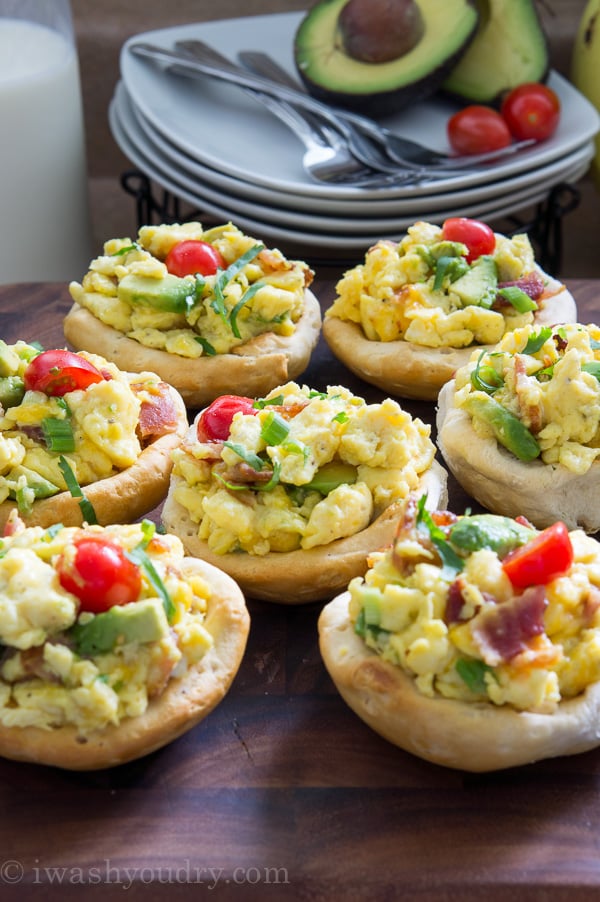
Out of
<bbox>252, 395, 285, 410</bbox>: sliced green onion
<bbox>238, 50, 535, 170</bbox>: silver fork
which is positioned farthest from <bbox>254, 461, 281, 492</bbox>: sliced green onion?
<bbox>238, 50, 535, 170</bbox>: silver fork

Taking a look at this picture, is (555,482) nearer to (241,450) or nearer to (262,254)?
(241,450)

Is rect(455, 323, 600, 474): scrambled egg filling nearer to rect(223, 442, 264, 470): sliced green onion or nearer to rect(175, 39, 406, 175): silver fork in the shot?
rect(223, 442, 264, 470): sliced green onion

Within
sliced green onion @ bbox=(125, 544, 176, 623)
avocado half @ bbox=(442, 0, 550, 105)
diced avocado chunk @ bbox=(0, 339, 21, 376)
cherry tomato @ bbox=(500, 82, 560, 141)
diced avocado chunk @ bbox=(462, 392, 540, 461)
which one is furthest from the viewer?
avocado half @ bbox=(442, 0, 550, 105)

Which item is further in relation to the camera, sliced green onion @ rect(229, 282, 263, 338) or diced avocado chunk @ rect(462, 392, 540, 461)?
sliced green onion @ rect(229, 282, 263, 338)

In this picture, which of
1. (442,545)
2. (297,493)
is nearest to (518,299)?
(297,493)

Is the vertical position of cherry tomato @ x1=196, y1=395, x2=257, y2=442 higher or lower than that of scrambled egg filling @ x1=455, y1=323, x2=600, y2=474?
lower

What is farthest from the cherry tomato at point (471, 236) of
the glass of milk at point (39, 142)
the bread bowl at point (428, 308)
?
the glass of milk at point (39, 142)

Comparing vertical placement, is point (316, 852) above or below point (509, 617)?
below

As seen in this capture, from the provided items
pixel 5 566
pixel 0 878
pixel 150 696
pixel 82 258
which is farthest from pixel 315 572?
pixel 82 258
